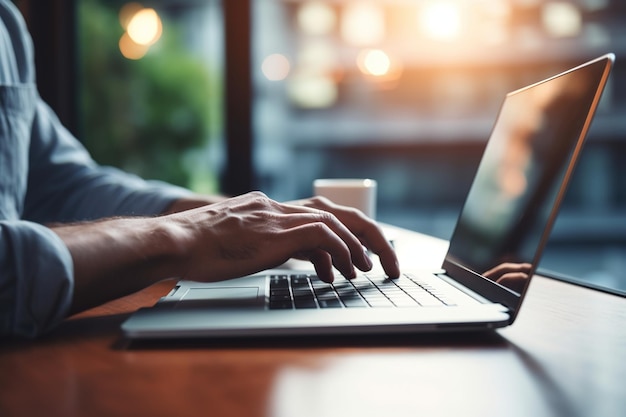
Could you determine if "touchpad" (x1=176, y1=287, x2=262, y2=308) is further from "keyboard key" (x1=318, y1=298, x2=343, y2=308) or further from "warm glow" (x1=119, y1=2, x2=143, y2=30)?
"warm glow" (x1=119, y1=2, x2=143, y2=30)

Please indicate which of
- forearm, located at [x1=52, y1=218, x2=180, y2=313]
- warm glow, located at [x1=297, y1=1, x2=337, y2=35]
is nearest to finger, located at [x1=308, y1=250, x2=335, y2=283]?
forearm, located at [x1=52, y1=218, x2=180, y2=313]

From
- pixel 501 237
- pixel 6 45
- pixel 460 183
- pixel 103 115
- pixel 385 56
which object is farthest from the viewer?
pixel 460 183

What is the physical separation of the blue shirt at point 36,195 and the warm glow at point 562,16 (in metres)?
4.64

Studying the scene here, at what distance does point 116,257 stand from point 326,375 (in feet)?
0.76

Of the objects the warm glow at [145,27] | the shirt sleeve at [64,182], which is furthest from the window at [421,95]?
the shirt sleeve at [64,182]

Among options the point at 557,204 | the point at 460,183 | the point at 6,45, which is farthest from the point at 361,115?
the point at 557,204

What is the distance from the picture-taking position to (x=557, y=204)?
19.1 inches

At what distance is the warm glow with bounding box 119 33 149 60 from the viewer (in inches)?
92.4

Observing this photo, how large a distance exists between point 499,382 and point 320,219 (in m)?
0.30

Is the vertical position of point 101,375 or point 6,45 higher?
point 6,45

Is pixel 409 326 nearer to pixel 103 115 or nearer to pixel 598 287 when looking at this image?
pixel 598 287

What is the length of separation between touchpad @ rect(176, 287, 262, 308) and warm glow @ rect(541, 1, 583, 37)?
4955mm

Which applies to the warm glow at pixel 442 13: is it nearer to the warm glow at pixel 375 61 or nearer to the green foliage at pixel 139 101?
the warm glow at pixel 375 61

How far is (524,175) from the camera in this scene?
616 millimetres
